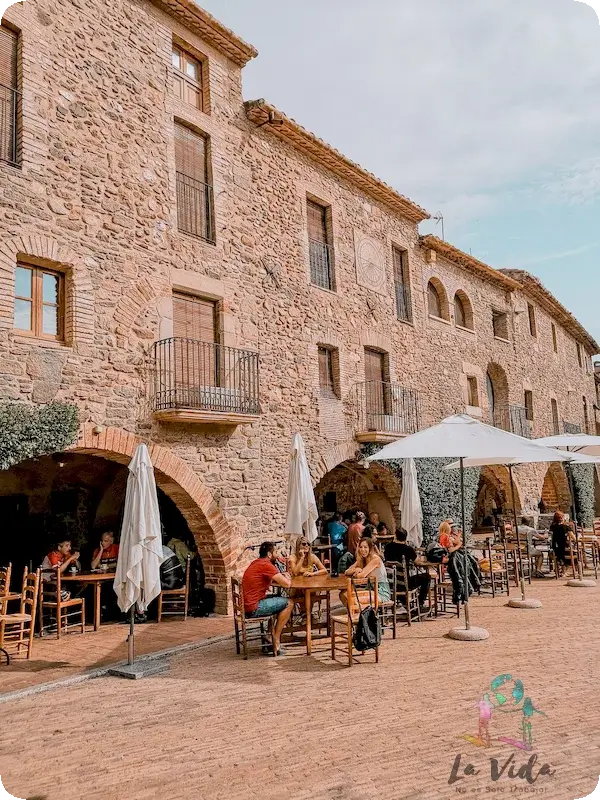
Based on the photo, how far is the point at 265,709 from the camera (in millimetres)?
5227

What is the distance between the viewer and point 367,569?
7570 millimetres

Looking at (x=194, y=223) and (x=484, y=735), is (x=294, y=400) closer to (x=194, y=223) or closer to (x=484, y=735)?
(x=194, y=223)

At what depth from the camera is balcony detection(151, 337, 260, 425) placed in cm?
927

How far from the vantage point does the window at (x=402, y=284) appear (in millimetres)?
15781

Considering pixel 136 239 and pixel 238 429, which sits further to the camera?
pixel 238 429

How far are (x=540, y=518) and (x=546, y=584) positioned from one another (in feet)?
22.3

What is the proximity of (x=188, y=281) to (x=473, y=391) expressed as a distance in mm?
11407

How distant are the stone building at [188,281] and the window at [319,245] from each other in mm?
43

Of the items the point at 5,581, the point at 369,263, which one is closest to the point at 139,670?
the point at 5,581

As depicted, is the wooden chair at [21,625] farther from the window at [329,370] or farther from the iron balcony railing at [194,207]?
the window at [329,370]

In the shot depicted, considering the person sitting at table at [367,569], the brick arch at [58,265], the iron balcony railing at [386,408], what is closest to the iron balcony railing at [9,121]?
the brick arch at [58,265]

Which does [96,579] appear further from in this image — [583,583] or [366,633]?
[583,583]

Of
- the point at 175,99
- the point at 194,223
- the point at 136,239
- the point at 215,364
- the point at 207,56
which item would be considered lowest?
the point at 215,364

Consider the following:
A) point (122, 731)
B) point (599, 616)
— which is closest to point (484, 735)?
point (122, 731)
